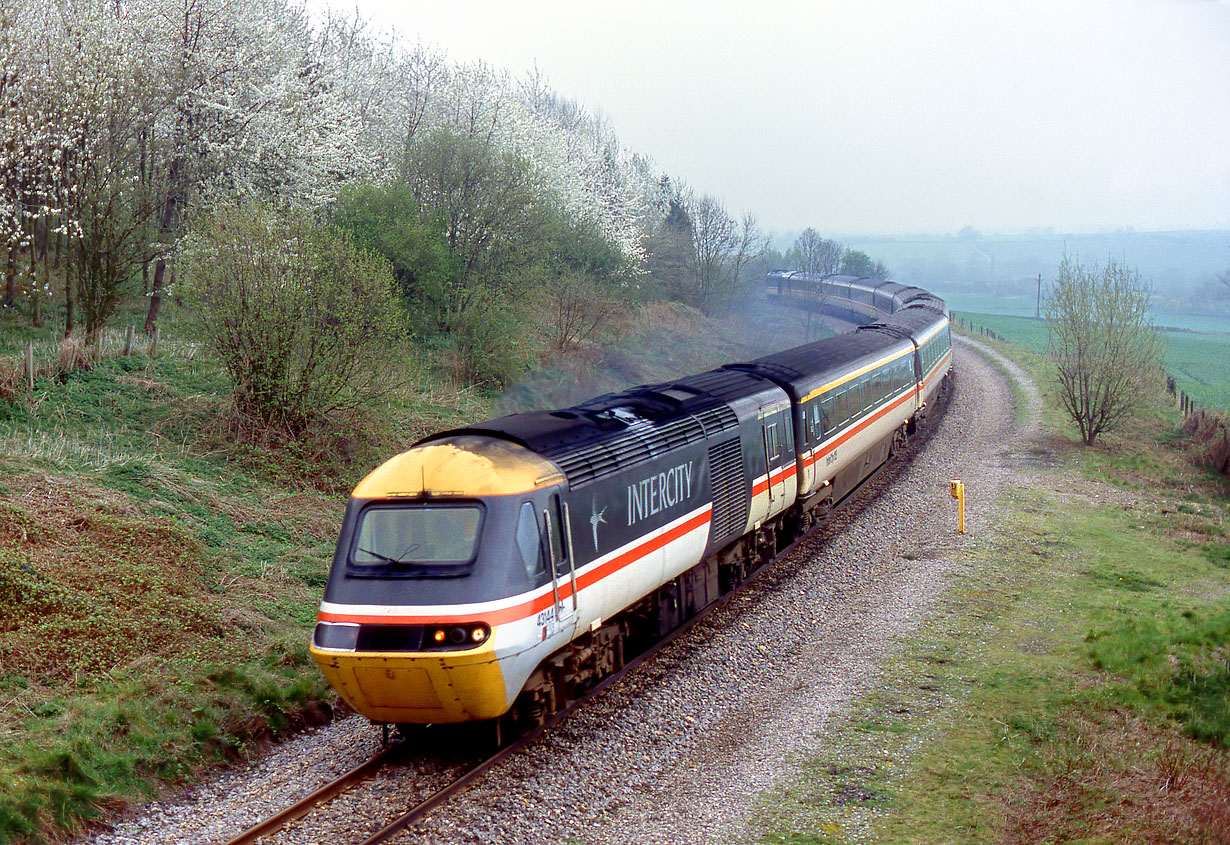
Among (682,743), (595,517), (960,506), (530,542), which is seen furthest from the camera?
(960,506)

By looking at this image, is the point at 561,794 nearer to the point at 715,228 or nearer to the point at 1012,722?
the point at 1012,722

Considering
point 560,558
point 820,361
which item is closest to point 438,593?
point 560,558

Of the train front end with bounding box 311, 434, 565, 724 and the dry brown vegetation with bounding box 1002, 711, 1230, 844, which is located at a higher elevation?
the train front end with bounding box 311, 434, 565, 724

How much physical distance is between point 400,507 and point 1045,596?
1177cm

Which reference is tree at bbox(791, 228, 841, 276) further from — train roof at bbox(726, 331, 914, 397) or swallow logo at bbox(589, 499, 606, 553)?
swallow logo at bbox(589, 499, 606, 553)

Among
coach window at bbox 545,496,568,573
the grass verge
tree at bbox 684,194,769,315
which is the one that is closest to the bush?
coach window at bbox 545,496,568,573

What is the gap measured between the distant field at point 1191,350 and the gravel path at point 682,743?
2584 cm

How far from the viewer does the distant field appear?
48.2 meters

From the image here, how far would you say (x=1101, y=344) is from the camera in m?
32.3

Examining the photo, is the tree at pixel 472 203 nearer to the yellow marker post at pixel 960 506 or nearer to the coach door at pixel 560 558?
the yellow marker post at pixel 960 506

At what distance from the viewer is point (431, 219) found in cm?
3180

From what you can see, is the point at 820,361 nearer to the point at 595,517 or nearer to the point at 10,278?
the point at 595,517

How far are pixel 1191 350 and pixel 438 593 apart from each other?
73.6 m

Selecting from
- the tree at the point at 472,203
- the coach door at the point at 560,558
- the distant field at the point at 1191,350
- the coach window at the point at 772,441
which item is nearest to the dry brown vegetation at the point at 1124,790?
the coach door at the point at 560,558
